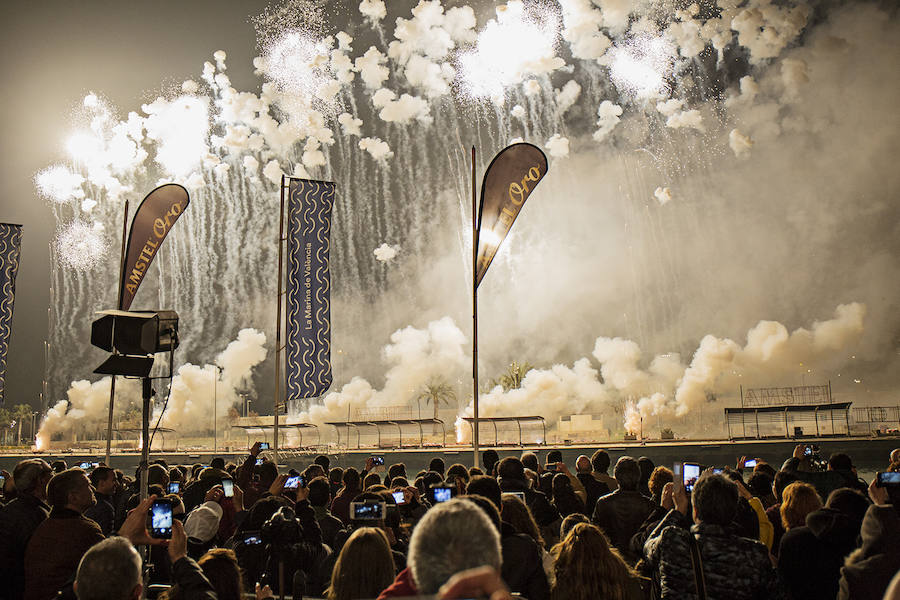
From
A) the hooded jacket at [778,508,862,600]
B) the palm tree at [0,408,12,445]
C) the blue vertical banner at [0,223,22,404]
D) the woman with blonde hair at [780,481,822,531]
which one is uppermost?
the blue vertical banner at [0,223,22,404]

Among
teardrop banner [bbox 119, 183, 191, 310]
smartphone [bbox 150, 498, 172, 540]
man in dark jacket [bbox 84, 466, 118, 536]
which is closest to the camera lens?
smartphone [bbox 150, 498, 172, 540]

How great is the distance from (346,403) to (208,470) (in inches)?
4141

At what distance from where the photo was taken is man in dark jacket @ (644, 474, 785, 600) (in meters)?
5.15

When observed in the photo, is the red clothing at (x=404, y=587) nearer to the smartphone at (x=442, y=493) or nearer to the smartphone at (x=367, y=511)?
the smartphone at (x=367, y=511)

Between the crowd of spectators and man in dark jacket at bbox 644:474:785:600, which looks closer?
the crowd of spectators

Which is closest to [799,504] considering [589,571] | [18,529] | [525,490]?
[589,571]

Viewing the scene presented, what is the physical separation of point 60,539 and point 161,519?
0.82m

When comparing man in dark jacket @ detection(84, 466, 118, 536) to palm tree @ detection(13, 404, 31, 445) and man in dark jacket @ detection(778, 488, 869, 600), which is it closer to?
man in dark jacket @ detection(778, 488, 869, 600)

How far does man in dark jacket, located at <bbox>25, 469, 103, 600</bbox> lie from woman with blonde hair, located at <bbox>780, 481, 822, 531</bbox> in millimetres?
6166

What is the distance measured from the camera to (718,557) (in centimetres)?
520

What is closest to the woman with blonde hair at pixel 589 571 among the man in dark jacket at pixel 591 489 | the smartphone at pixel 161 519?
the smartphone at pixel 161 519

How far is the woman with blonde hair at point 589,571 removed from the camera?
5.08 meters

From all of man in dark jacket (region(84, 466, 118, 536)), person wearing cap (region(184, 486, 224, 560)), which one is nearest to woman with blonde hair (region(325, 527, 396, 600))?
person wearing cap (region(184, 486, 224, 560))

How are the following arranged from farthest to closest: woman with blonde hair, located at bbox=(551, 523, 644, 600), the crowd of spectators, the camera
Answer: the camera → woman with blonde hair, located at bbox=(551, 523, 644, 600) → the crowd of spectators
